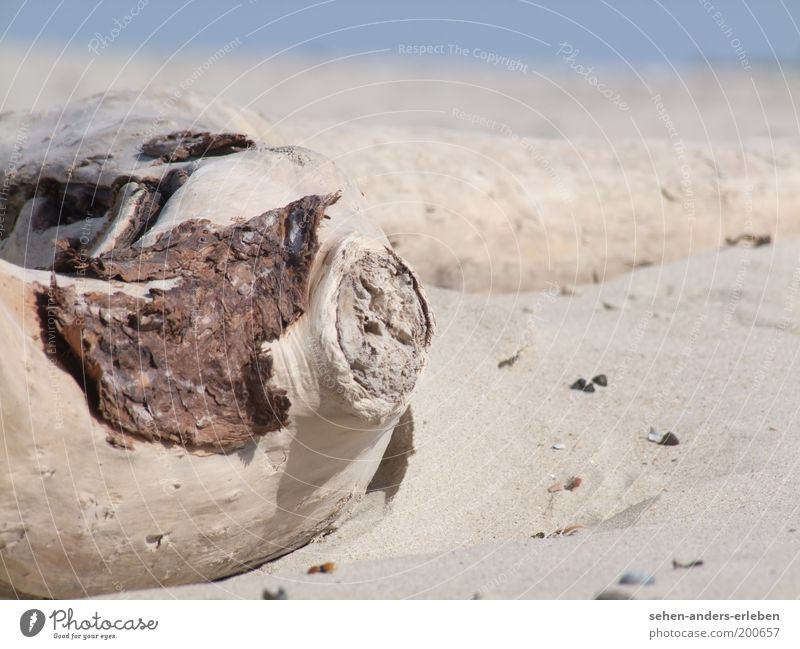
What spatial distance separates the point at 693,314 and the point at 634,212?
1053 millimetres

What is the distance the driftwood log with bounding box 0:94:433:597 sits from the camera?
8.89ft

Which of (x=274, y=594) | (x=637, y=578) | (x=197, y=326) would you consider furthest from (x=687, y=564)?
(x=197, y=326)

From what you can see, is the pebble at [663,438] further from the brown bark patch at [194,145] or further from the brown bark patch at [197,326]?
the brown bark patch at [194,145]

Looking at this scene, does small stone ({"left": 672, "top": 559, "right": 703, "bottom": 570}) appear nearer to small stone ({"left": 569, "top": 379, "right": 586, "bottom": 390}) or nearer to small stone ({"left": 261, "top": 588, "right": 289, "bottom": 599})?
small stone ({"left": 261, "top": 588, "right": 289, "bottom": 599})

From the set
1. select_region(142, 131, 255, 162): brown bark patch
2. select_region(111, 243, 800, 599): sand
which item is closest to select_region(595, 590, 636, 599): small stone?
select_region(111, 243, 800, 599): sand

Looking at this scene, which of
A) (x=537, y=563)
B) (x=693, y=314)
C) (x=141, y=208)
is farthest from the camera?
(x=693, y=314)

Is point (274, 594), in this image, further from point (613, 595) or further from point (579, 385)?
point (579, 385)

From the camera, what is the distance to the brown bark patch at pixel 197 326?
110 inches

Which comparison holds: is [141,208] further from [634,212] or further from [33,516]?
[634,212]

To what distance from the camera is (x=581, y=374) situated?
4.74 metres

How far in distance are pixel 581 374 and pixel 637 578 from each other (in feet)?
6.84

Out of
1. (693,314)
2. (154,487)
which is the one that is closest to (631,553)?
(154,487)
